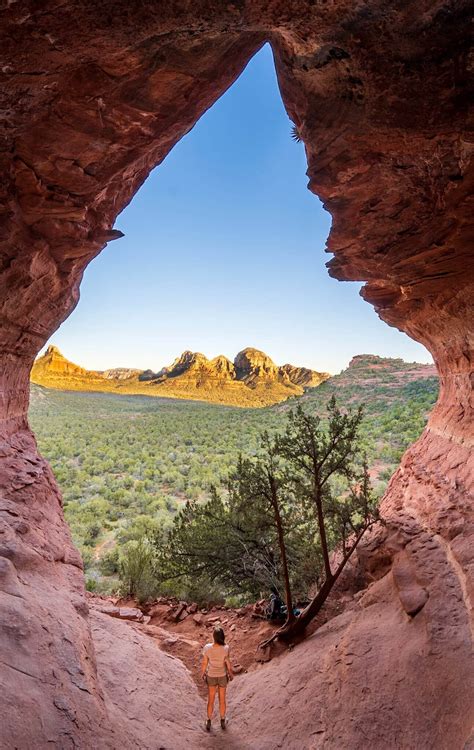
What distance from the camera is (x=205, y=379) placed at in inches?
3661

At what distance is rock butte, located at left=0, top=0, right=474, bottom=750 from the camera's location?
4559mm

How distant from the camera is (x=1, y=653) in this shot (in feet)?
14.1

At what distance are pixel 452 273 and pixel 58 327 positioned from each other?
30.5 ft

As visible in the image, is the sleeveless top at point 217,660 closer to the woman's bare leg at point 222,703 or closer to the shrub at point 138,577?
the woman's bare leg at point 222,703

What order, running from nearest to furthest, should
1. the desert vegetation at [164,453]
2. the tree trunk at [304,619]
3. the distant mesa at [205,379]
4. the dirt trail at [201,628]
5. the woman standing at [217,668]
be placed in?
the woman standing at [217,668] < the tree trunk at [304,619] < the dirt trail at [201,628] < the desert vegetation at [164,453] < the distant mesa at [205,379]

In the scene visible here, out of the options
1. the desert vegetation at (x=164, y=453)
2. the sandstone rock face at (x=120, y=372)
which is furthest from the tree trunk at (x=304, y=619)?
the sandstone rock face at (x=120, y=372)

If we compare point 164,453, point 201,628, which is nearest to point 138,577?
point 201,628

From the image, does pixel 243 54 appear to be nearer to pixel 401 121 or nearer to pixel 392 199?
pixel 401 121

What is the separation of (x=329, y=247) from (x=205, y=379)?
3359 inches

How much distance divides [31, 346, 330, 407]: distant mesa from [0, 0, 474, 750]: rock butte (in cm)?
6780

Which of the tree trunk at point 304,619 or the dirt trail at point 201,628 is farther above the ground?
the tree trunk at point 304,619

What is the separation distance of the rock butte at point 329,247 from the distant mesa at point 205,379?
67.8m

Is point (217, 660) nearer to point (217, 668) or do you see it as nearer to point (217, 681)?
point (217, 668)

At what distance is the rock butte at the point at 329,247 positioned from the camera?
456cm
